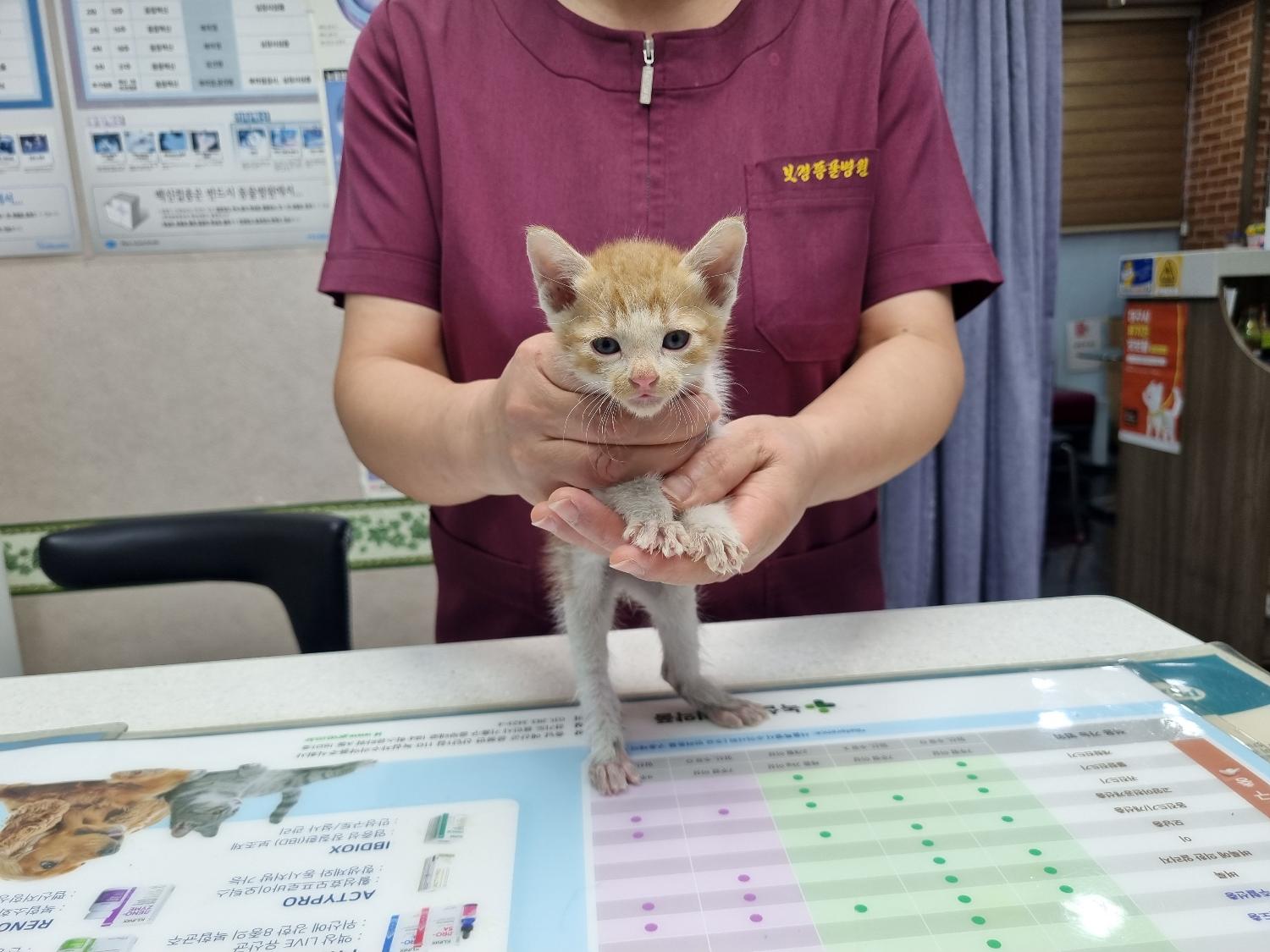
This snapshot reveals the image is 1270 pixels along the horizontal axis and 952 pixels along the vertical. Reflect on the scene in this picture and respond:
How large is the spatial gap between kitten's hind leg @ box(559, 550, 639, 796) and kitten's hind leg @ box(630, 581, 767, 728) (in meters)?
0.04

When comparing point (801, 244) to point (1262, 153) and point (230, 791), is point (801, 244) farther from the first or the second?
point (1262, 153)

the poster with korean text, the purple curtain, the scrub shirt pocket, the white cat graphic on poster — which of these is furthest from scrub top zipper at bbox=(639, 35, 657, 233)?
the white cat graphic on poster

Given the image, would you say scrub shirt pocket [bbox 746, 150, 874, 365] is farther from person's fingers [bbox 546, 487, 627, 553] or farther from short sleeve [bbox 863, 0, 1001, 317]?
person's fingers [bbox 546, 487, 627, 553]

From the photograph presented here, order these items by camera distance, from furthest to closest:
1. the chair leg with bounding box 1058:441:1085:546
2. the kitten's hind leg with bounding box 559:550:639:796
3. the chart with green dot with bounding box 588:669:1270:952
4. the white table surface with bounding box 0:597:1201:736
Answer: the chair leg with bounding box 1058:441:1085:546 → the white table surface with bounding box 0:597:1201:736 → the kitten's hind leg with bounding box 559:550:639:796 → the chart with green dot with bounding box 588:669:1270:952

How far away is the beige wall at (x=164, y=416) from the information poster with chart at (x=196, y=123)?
10 centimetres

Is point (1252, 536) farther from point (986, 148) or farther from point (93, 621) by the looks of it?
point (93, 621)

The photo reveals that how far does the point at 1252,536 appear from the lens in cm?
236

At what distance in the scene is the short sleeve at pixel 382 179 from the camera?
3.70ft

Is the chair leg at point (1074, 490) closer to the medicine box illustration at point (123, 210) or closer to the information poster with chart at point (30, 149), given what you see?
the medicine box illustration at point (123, 210)

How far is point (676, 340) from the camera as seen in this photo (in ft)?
2.56

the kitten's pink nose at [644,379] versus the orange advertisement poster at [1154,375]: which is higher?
the kitten's pink nose at [644,379]

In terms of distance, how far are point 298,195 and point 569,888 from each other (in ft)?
7.16

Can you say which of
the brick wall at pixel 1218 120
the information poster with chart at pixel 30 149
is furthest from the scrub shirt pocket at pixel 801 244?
the brick wall at pixel 1218 120

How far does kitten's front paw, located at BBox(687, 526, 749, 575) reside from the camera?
723 millimetres
